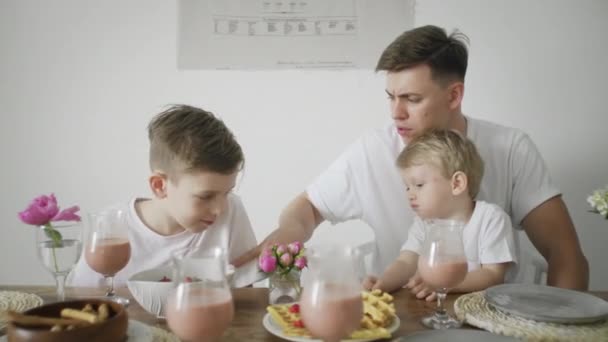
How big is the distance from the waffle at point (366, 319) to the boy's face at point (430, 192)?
666 mm

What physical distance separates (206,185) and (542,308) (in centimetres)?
91

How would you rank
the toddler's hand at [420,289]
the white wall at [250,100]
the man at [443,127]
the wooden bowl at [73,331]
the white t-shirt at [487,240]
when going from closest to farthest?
1. the wooden bowl at [73,331]
2. the toddler's hand at [420,289]
3. the white t-shirt at [487,240]
4. the man at [443,127]
5. the white wall at [250,100]

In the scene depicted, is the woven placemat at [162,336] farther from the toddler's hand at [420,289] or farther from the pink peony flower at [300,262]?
the toddler's hand at [420,289]

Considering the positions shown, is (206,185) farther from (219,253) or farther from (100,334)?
(100,334)

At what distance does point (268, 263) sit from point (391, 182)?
104 cm

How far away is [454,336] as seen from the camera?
0.98 m

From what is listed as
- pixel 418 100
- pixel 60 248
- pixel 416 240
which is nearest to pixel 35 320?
pixel 60 248

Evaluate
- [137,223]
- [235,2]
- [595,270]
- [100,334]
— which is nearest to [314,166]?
[235,2]

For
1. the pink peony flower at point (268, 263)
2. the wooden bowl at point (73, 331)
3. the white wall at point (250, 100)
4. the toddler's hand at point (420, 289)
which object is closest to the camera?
the wooden bowl at point (73, 331)

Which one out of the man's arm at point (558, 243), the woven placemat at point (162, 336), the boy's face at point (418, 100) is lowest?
the man's arm at point (558, 243)

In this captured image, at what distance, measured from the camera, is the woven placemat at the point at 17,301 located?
1.16 metres

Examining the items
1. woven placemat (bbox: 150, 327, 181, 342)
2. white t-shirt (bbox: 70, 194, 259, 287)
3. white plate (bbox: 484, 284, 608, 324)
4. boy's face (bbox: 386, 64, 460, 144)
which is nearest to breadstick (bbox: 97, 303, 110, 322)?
woven placemat (bbox: 150, 327, 181, 342)

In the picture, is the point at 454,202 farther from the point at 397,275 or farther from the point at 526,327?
the point at 526,327

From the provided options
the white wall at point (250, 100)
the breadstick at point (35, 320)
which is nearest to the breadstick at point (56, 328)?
the breadstick at point (35, 320)
